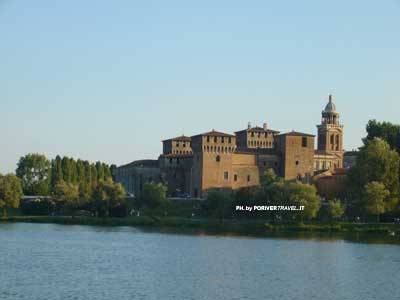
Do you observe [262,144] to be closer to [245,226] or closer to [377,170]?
[377,170]

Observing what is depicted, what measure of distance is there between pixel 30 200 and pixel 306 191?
32.8 m

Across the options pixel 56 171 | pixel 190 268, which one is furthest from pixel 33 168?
pixel 190 268

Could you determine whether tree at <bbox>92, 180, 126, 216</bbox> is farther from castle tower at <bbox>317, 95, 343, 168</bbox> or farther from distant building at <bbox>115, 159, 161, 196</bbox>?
castle tower at <bbox>317, 95, 343, 168</bbox>

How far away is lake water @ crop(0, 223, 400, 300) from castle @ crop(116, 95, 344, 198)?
23994 millimetres

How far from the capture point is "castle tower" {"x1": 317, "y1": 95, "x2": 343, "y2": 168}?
342ft

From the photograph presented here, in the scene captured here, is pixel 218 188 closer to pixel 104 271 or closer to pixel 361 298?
pixel 104 271

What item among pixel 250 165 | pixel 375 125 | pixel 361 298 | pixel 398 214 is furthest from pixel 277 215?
pixel 361 298

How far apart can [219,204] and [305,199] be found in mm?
8539

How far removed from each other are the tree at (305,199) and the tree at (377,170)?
3.85 metres

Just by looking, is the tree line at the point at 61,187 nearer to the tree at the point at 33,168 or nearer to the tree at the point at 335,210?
the tree at the point at 33,168

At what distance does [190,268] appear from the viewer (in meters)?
43.5

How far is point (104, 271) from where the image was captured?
41.6 m

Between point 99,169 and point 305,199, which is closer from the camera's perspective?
point 305,199

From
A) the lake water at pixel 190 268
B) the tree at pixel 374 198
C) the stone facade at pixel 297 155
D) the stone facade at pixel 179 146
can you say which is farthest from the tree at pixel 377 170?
the stone facade at pixel 179 146
